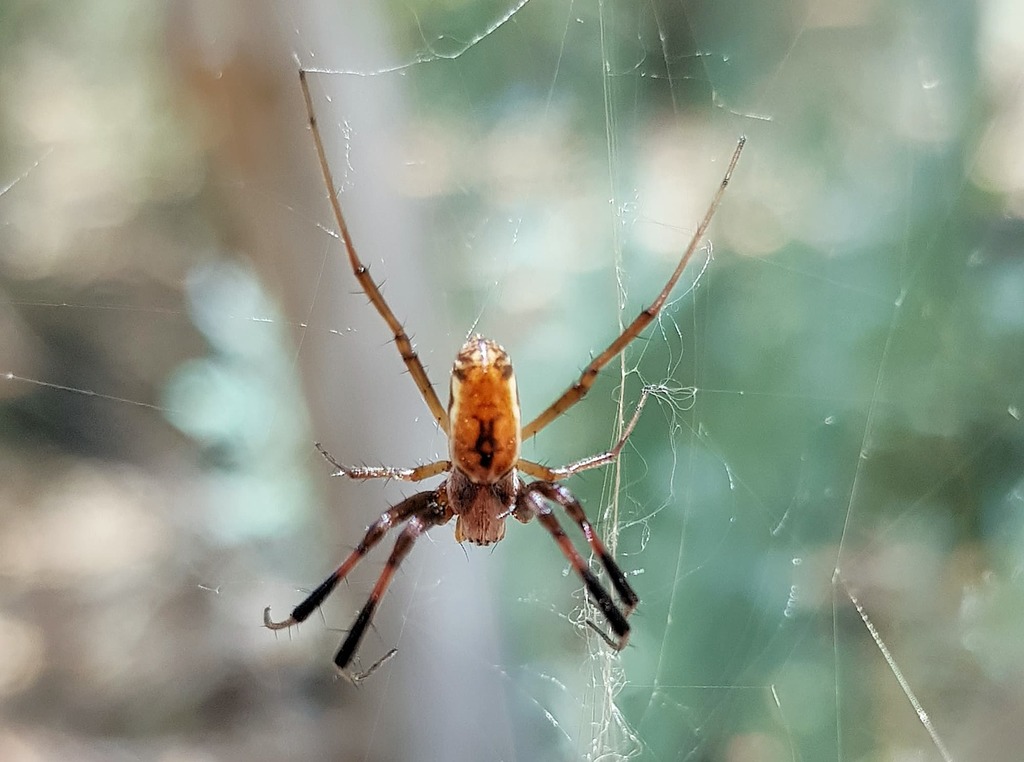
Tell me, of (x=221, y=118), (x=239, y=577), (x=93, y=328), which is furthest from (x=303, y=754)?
(x=221, y=118)

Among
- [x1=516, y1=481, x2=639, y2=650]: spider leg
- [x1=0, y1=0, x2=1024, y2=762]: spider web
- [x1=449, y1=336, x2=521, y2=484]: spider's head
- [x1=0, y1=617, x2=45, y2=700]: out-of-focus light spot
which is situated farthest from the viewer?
[x1=0, y1=617, x2=45, y2=700]: out-of-focus light spot

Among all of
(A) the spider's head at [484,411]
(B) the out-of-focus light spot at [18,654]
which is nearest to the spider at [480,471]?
(A) the spider's head at [484,411]

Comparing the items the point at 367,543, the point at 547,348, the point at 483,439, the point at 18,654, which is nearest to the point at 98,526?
the point at 18,654

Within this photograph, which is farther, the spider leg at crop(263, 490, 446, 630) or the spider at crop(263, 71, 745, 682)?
the spider leg at crop(263, 490, 446, 630)

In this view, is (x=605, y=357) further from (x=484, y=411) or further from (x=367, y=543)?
(x=367, y=543)

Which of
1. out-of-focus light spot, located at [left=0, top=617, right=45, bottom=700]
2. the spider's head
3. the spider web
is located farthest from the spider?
out-of-focus light spot, located at [left=0, top=617, right=45, bottom=700]

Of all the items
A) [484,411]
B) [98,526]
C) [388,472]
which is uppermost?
[484,411]

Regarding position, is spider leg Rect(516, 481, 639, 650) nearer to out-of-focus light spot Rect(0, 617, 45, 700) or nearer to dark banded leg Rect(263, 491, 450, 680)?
dark banded leg Rect(263, 491, 450, 680)
